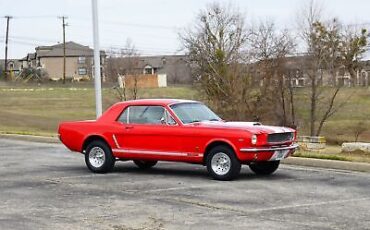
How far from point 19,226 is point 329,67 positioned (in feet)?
85.5

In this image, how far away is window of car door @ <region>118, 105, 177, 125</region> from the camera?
1262 cm

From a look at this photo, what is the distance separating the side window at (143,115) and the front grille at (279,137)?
2162 mm

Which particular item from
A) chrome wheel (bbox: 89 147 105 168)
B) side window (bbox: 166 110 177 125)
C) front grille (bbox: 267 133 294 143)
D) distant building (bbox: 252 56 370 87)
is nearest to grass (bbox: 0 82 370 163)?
distant building (bbox: 252 56 370 87)

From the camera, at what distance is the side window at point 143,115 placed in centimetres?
1276

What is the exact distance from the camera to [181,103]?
42.4 ft

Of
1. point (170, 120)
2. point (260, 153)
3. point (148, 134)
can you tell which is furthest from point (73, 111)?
point (260, 153)

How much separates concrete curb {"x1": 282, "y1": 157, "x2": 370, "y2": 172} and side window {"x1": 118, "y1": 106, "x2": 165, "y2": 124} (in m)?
3.54

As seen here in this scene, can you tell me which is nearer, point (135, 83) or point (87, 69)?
point (135, 83)

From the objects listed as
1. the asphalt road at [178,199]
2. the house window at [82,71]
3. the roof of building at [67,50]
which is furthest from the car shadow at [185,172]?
the house window at [82,71]

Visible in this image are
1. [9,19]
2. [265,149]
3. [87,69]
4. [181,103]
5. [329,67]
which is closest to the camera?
[265,149]

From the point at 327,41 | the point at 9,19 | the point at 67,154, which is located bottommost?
the point at 67,154

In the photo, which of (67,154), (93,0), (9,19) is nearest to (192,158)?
(67,154)

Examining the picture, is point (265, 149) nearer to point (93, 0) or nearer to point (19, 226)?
point (19, 226)

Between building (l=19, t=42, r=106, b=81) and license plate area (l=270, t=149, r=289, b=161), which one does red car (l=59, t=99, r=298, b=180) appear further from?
building (l=19, t=42, r=106, b=81)
